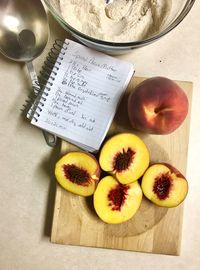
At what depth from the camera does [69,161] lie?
2.58 feet

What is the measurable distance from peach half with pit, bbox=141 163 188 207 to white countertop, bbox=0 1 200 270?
6cm

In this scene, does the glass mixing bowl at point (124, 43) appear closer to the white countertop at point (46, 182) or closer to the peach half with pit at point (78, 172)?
the white countertop at point (46, 182)

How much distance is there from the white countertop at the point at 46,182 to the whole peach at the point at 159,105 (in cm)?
10

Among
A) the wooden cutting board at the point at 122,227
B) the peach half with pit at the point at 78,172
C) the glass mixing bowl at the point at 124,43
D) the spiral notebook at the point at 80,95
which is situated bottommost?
the wooden cutting board at the point at 122,227

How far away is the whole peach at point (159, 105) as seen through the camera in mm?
724

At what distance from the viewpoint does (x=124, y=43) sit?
2.41ft

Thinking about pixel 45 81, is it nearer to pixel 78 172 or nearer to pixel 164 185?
pixel 78 172

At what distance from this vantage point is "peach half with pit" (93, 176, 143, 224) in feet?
2.54

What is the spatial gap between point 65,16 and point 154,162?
1.03 feet

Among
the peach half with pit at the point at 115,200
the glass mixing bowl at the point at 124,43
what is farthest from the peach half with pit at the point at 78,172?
the glass mixing bowl at the point at 124,43

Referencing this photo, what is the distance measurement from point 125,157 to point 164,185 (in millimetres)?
86

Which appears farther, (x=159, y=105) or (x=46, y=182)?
(x=46, y=182)

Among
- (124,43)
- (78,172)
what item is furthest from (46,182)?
(124,43)

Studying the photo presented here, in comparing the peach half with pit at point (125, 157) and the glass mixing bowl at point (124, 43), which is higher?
the glass mixing bowl at point (124, 43)
